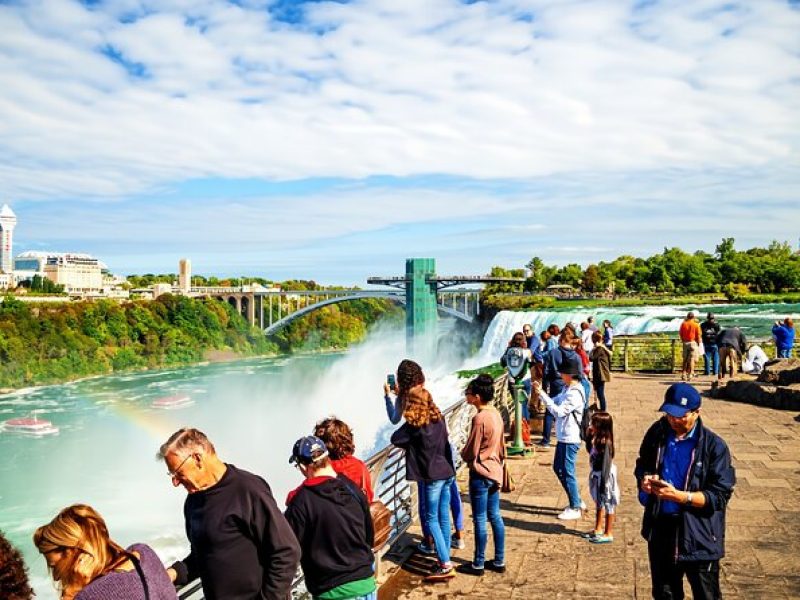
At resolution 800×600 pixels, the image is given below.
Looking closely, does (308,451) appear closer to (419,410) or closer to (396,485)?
(419,410)

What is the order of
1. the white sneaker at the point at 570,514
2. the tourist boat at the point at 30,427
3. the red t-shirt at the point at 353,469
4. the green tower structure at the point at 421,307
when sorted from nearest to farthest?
the red t-shirt at the point at 353,469, the white sneaker at the point at 570,514, the tourist boat at the point at 30,427, the green tower structure at the point at 421,307

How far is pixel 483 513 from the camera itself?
5113 mm

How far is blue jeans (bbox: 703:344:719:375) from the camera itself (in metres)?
16.4

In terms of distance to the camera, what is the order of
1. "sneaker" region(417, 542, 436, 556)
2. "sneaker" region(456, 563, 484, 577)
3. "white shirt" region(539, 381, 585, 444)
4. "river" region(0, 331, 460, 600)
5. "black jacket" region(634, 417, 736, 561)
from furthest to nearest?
"river" region(0, 331, 460, 600), "white shirt" region(539, 381, 585, 444), "sneaker" region(417, 542, 436, 556), "sneaker" region(456, 563, 484, 577), "black jacket" region(634, 417, 736, 561)

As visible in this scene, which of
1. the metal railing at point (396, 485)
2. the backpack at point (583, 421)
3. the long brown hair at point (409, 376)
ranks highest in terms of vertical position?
the long brown hair at point (409, 376)

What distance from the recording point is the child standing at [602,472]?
5453 mm

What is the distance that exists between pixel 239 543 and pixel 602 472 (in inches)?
139

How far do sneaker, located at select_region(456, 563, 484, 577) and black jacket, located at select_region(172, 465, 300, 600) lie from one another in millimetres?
2683

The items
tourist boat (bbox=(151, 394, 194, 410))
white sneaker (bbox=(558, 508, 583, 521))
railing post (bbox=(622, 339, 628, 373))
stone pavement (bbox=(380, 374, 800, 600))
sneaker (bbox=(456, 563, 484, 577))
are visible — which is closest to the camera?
stone pavement (bbox=(380, 374, 800, 600))

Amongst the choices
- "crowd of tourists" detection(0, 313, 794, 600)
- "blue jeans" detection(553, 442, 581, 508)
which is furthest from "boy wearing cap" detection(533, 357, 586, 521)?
"crowd of tourists" detection(0, 313, 794, 600)

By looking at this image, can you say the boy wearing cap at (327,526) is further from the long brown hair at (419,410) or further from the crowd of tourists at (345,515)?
the long brown hair at (419,410)

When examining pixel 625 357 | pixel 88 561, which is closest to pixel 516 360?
pixel 88 561

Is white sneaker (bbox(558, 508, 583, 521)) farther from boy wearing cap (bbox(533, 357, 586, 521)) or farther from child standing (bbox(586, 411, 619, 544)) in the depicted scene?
child standing (bbox(586, 411, 619, 544))

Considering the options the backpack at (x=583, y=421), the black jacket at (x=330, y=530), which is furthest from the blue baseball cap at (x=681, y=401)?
the backpack at (x=583, y=421)
